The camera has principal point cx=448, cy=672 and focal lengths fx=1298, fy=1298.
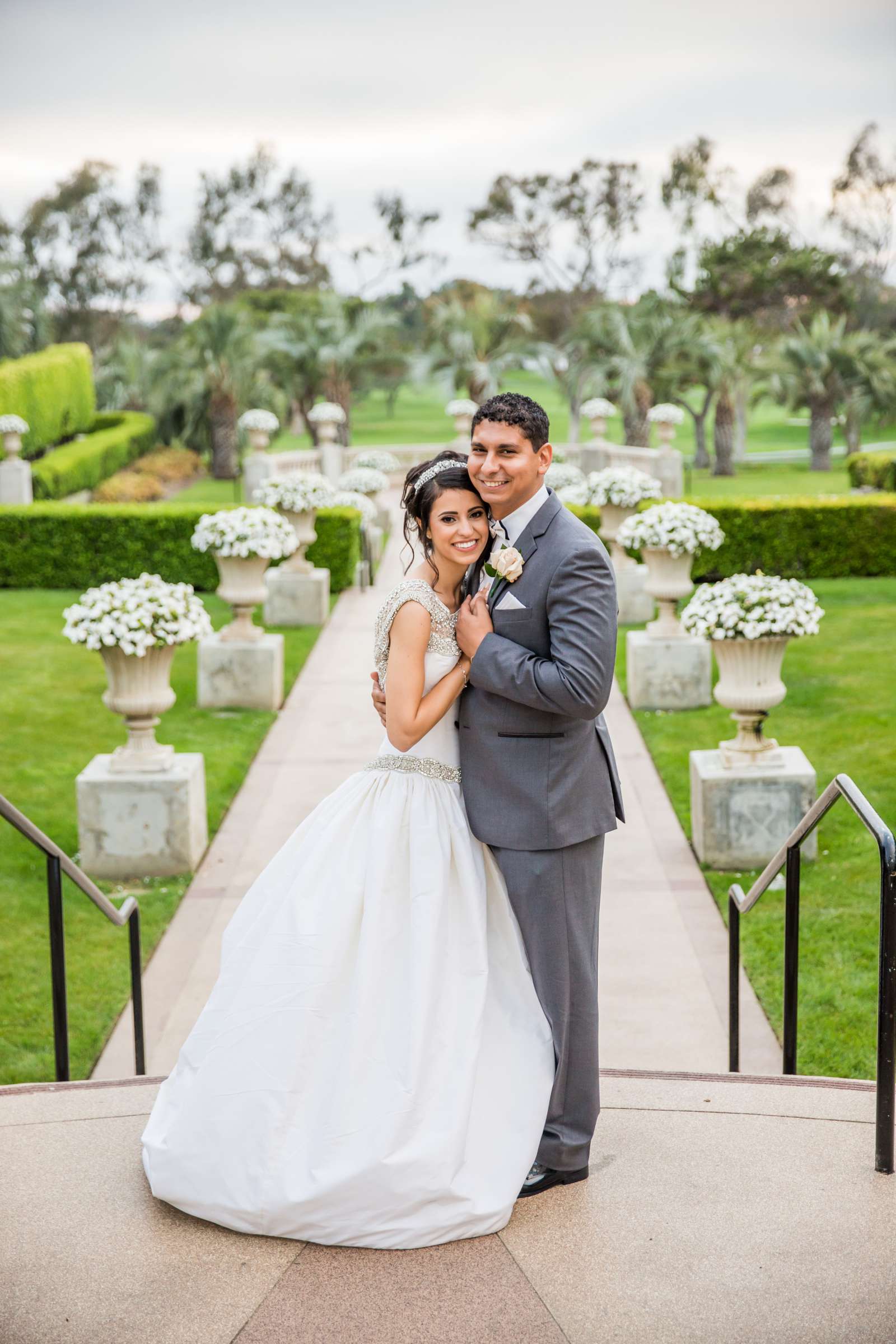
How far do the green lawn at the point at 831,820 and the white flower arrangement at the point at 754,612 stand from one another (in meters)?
1.30

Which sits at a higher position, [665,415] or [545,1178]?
[665,415]

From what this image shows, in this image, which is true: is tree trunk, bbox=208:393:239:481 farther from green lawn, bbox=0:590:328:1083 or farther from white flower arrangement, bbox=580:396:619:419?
green lawn, bbox=0:590:328:1083

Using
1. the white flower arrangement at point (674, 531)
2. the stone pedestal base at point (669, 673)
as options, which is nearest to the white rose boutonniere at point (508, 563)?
the white flower arrangement at point (674, 531)

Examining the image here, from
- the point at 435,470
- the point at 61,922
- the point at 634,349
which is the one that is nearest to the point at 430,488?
the point at 435,470

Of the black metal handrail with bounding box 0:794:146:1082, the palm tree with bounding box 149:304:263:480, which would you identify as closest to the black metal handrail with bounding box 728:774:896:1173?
the black metal handrail with bounding box 0:794:146:1082

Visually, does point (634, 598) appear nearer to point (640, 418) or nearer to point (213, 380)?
point (640, 418)

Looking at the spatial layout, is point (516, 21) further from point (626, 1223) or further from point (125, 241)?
point (626, 1223)

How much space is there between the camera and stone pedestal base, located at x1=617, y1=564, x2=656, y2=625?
13.1 metres

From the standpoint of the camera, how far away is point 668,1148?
10.9 ft

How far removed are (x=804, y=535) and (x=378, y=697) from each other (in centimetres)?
1369

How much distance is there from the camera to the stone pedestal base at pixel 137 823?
7305mm

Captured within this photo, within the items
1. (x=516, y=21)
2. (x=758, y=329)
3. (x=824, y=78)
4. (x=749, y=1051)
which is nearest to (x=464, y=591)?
(x=749, y=1051)

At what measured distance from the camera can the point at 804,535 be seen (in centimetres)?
1619

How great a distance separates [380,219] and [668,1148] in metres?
53.0
